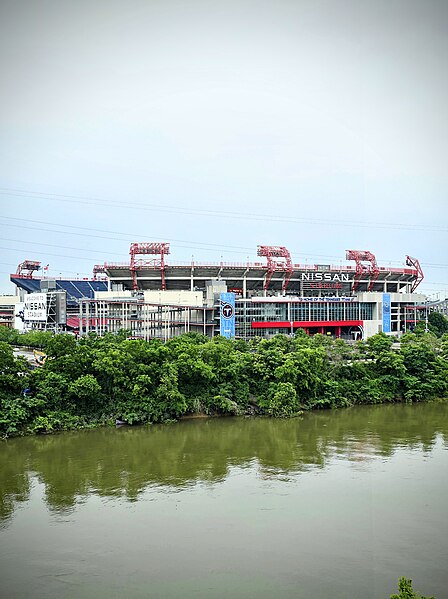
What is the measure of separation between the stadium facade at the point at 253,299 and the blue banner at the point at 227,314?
4cm

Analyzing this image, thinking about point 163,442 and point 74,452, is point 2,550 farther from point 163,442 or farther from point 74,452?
point 163,442

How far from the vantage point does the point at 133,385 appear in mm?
14180

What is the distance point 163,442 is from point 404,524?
232 inches

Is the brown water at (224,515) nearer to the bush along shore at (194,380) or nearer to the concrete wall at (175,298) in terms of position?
the bush along shore at (194,380)

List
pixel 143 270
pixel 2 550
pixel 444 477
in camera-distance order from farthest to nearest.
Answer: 1. pixel 143 270
2. pixel 444 477
3. pixel 2 550

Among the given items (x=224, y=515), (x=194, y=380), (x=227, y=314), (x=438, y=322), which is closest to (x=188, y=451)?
(x=194, y=380)

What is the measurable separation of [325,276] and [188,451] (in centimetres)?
2079

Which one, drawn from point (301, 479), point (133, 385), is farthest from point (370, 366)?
point (301, 479)

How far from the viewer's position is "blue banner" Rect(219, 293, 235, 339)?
2630cm

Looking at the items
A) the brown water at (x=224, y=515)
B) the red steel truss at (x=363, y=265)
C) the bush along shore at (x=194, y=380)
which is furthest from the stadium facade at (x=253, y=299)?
the brown water at (x=224, y=515)

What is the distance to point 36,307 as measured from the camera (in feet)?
103

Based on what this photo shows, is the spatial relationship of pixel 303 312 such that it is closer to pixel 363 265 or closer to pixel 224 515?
pixel 363 265

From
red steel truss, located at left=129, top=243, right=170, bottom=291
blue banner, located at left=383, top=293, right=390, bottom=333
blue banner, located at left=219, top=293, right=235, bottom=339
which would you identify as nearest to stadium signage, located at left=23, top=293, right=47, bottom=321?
red steel truss, located at left=129, top=243, right=170, bottom=291

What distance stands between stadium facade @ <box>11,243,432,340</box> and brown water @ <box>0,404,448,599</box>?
1423 cm
